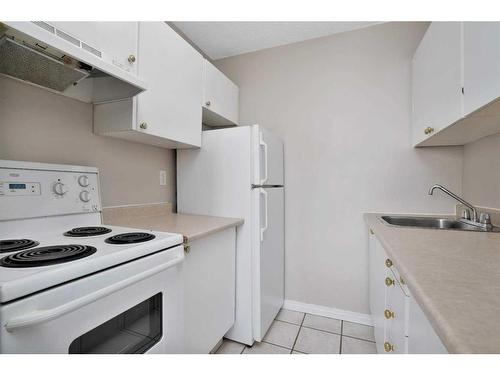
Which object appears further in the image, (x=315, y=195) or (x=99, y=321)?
(x=315, y=195)

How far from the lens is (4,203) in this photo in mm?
981

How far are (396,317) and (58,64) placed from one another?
1.76m

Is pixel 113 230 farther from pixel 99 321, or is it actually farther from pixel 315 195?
pixel 315 195

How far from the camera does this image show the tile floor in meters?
1.63

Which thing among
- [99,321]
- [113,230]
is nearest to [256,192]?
[113,230]

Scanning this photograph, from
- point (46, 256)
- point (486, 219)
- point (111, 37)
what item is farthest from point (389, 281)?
point (111, 37)

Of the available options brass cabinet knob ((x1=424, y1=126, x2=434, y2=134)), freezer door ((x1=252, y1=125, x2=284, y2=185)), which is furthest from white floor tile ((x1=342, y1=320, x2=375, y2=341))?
brass cabinet knob ((x1=424, y1=126, x2=434, y2=134))

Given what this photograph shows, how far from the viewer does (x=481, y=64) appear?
0.91 m

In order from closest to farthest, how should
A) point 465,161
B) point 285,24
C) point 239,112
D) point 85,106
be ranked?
point 85,106
point 465,161
point 285,24
point 239,112

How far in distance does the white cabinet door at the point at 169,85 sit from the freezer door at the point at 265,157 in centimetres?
46

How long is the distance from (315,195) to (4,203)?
1972mm

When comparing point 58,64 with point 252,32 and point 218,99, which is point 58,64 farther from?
point 252,32

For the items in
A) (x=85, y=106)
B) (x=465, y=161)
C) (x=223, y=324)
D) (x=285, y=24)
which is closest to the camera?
(x=85, y=106)

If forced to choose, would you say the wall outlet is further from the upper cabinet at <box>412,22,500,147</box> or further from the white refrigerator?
the upper cabinet at <box>412,22,500,147</box>
